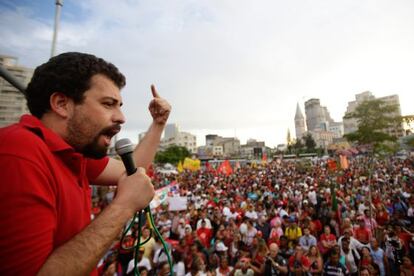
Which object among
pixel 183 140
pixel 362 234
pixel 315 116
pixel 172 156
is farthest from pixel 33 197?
pixel 315 116

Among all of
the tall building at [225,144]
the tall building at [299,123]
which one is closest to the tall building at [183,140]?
the tall building at [225,144]

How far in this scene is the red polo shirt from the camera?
2.47 ft

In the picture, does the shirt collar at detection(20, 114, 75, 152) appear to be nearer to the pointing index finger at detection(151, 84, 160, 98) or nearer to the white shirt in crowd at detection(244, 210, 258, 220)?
the pointing index finger at detection(151, 84, 160, 98)

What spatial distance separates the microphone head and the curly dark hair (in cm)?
37

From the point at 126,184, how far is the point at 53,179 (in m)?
0.30

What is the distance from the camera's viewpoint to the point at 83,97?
1.25 metres

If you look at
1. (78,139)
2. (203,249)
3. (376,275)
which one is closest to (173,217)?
(203,249)

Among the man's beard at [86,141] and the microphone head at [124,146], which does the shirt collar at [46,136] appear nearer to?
the man's beard at [86,141]

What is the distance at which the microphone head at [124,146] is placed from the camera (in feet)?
4.73

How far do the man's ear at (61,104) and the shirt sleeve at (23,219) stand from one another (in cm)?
43

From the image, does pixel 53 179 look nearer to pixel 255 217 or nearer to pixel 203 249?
pixel 203 249

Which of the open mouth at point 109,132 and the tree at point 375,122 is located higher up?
the tree at point 375,122

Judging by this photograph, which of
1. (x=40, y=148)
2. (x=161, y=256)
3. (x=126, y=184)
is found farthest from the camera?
(x=161, y=256)

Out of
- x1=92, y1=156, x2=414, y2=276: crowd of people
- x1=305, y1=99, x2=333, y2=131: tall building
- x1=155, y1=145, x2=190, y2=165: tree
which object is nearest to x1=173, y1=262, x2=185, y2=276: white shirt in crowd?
x1=92, y1=156, x2=414, y2=276: crowd of people
